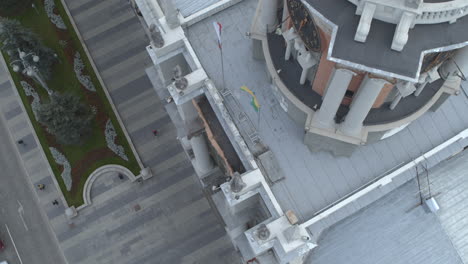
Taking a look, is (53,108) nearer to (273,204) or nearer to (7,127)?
(7,127)

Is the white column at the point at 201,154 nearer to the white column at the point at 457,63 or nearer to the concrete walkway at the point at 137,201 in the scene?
the concrete walkway at the point at 137,201

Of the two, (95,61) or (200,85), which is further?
(95,61)

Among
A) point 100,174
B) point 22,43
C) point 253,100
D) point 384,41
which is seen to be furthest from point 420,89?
point 22,43

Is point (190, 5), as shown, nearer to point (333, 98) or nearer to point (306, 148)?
point (306, 148)

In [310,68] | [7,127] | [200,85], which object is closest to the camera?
[310,68]

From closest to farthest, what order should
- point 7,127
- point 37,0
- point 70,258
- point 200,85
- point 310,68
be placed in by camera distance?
point 310,68 < point 200,85 < point 70,258 < point 7,127 < point 37,0

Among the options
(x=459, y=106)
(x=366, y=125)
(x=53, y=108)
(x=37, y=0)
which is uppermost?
(x=37, y=0)

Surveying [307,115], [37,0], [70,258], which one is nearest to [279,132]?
[307,115]
